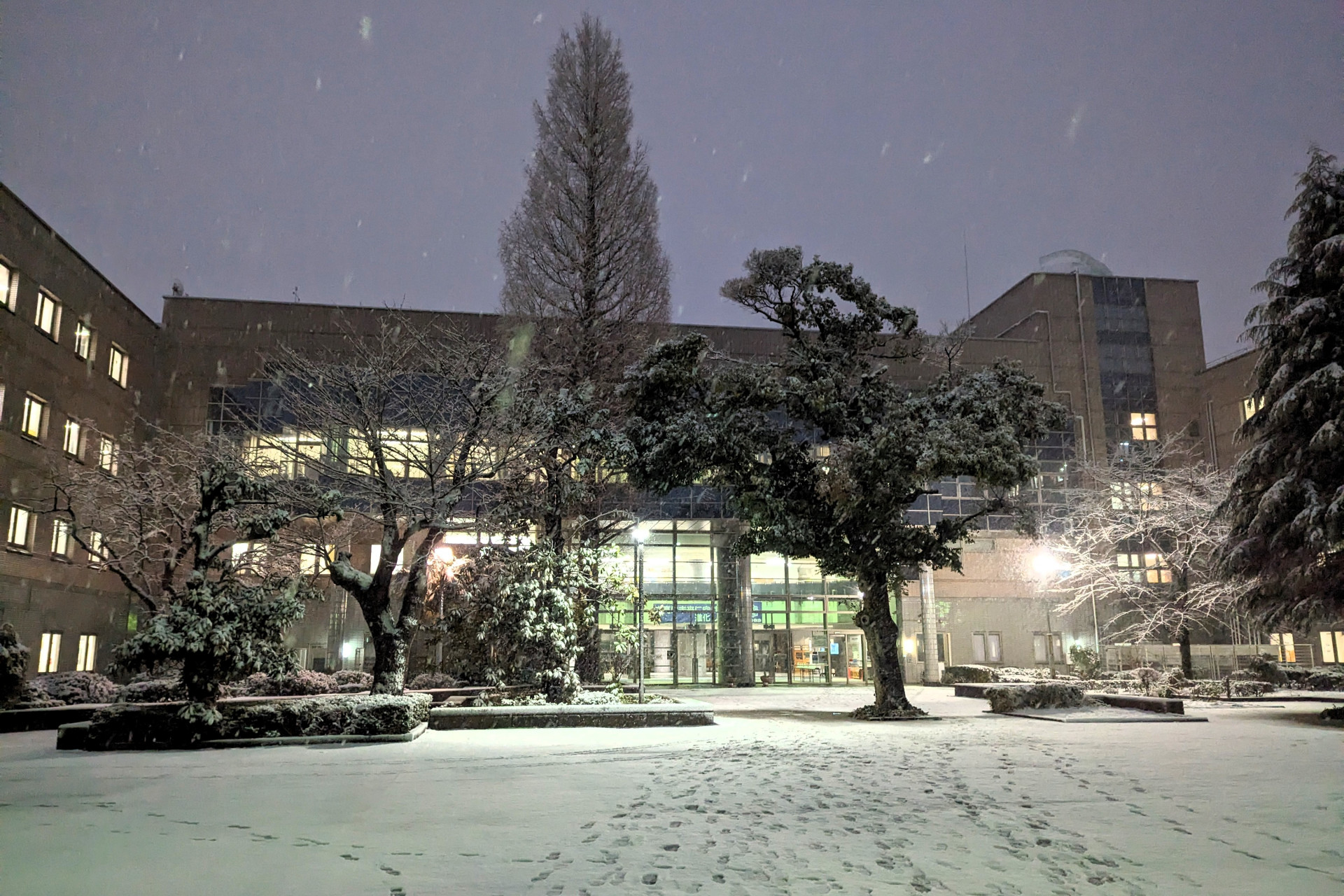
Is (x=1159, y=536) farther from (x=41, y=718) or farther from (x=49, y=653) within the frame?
(x=49, y=653)

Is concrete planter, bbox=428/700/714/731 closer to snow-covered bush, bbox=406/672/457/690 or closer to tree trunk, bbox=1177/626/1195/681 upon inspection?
snow-covered bush, bbox=406/672/457/690

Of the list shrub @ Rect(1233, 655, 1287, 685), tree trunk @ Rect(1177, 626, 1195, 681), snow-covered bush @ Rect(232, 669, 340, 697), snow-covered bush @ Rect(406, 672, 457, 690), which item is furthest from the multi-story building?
shrub @ Rect(1233, 655, 1287, 685)

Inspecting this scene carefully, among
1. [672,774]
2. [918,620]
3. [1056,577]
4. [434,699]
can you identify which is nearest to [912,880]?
[672,774]

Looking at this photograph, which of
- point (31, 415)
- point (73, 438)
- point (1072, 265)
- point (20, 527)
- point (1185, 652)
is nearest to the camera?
point (20, 527)

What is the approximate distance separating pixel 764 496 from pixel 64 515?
20.9m

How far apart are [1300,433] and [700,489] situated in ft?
76.4

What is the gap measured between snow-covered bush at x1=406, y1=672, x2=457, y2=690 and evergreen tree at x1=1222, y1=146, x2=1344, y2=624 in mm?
19161

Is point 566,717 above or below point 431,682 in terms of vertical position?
below

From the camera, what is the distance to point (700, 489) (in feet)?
123

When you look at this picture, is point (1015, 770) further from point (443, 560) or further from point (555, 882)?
point (443, 560)

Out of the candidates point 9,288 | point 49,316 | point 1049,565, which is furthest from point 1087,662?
point 49,316

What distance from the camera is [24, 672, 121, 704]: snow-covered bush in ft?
62.8

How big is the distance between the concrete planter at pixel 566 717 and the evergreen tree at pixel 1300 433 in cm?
1106

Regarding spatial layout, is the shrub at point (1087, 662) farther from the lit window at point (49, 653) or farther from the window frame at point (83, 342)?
the window frame at point (83, 342)
